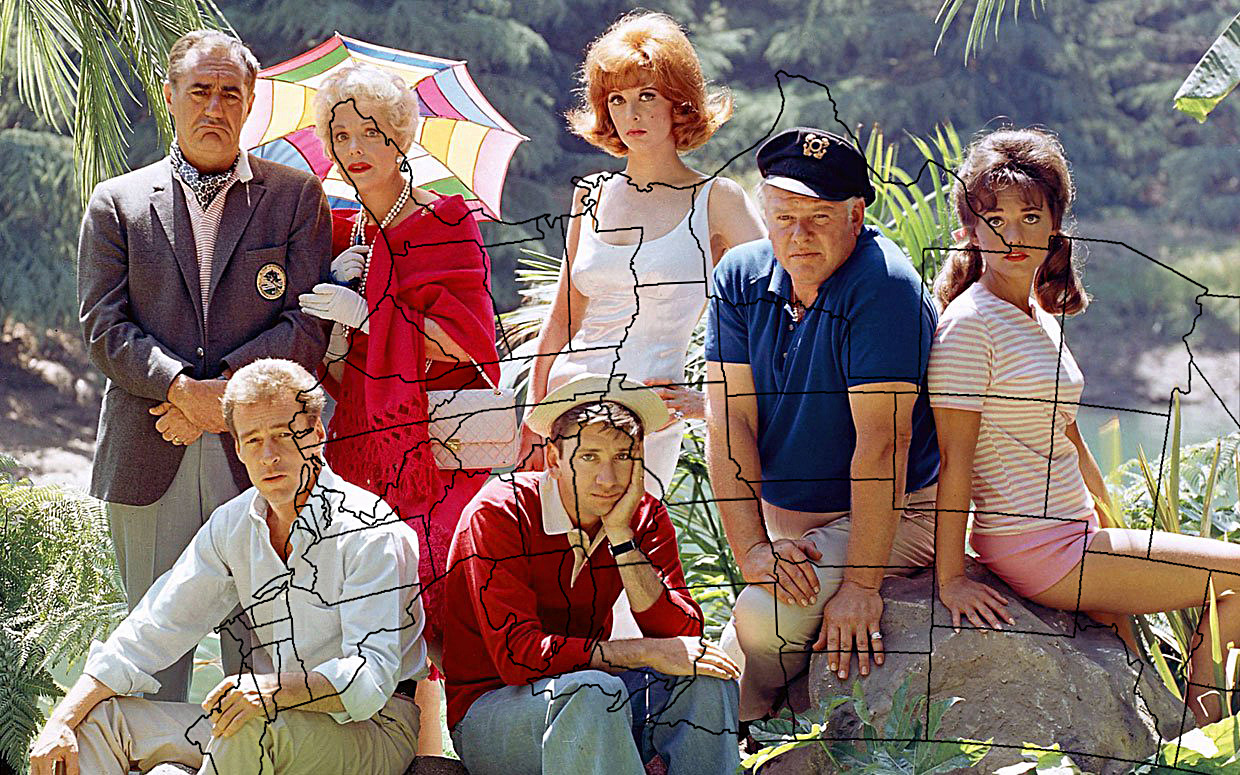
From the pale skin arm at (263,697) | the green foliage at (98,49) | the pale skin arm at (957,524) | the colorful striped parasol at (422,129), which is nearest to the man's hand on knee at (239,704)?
the pale skin arm at (263,697)

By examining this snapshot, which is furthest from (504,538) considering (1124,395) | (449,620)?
(1124,395)

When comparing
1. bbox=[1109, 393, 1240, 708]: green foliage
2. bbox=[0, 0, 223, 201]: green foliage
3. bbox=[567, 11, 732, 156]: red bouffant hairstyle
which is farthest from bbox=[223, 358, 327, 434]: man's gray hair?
bbox=[0, 0, 223, 201]: green foliage

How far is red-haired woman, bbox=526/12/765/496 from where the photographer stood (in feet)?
8.28

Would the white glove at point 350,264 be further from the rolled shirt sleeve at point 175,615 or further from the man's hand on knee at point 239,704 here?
the man's hand on knee at point 239,704

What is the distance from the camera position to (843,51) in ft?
53.7

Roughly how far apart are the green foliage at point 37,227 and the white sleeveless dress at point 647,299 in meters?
9.62

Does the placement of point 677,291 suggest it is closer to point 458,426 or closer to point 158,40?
point 458,426

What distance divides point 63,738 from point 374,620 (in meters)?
0.48

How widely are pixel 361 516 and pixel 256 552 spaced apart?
0.58 ft

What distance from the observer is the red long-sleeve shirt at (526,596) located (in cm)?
215

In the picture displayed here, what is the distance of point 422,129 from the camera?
3.31 metres

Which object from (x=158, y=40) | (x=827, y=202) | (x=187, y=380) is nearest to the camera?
(x=827, y=202)

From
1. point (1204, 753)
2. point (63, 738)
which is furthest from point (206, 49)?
point (1204, 753)

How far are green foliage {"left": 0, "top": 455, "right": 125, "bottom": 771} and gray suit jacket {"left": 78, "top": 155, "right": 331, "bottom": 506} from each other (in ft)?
4.46
